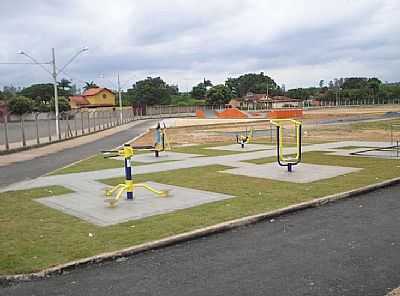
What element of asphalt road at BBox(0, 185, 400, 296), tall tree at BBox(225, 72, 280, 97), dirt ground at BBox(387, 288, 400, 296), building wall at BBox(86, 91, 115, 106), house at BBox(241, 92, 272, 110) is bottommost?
asphalt road at BBox(0, 185, 400, 296)

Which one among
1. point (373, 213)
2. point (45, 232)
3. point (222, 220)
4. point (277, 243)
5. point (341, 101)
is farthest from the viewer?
point (341, 101)

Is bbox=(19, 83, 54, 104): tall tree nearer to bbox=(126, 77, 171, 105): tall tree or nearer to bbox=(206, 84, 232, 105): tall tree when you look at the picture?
bbox=(126, 77, 171, 105): tall tree

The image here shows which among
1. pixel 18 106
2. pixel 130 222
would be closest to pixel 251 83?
pixel 18 106

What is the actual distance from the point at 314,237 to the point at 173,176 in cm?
657

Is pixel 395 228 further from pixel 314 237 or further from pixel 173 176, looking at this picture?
pixel 173 176

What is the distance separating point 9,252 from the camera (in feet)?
20.7

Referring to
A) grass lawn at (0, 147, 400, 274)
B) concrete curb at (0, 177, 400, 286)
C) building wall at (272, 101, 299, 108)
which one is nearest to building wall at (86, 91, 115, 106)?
building wall at (272, 101, 299, 108)

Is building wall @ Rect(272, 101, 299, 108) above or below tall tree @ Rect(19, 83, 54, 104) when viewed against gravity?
below

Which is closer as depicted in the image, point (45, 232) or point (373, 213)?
point (45, 232)

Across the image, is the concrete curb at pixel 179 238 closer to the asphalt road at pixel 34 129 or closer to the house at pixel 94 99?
the asphalt road at pixel 34 129

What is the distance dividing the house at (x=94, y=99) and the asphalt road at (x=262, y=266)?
102m

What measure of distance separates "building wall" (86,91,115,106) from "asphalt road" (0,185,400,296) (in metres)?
104

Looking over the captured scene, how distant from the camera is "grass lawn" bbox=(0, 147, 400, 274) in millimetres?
6297

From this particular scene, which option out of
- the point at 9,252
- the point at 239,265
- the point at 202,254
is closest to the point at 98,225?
Result: the point at 9,252
